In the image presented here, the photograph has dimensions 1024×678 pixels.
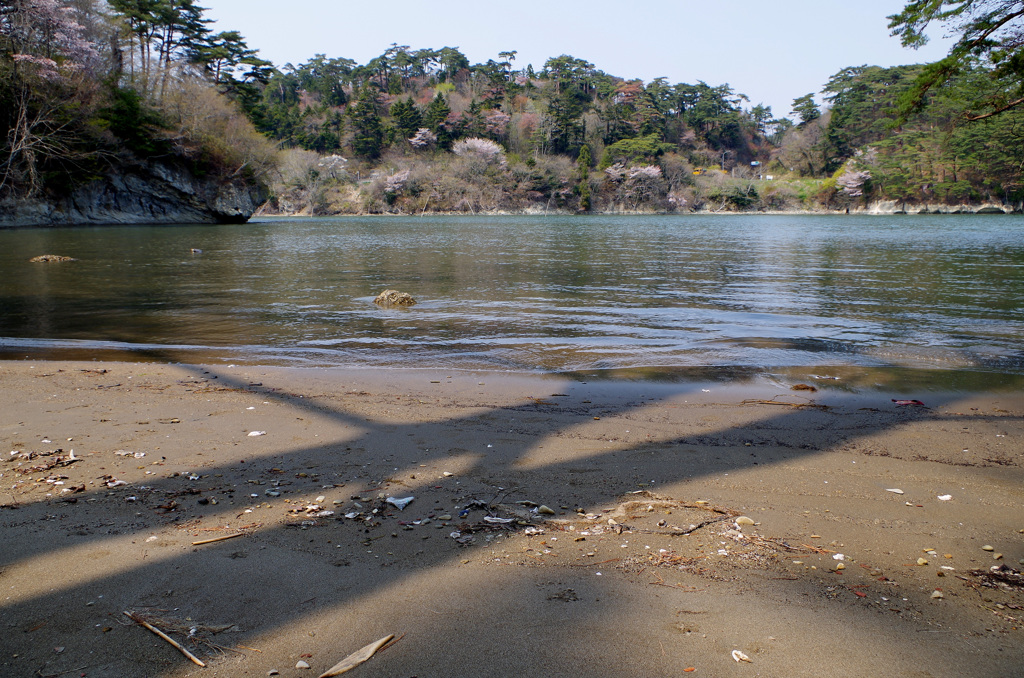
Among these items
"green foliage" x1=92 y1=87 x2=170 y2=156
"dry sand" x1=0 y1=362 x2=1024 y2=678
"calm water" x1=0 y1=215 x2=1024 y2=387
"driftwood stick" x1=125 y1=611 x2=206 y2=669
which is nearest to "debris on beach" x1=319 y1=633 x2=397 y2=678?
"dry sand" x1=0 y1=362 x2=1024 y2=678

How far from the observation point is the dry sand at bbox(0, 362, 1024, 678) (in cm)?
214

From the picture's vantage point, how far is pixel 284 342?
8.59m

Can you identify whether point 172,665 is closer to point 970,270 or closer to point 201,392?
point 201,392

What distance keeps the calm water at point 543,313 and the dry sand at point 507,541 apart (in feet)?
7.99

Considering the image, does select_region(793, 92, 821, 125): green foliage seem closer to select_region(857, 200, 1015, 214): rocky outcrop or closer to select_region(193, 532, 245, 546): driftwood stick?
select_region(857, 200, 1015, 214): rocky outcrop

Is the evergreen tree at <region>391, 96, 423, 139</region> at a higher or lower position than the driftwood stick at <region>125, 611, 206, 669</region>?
higher

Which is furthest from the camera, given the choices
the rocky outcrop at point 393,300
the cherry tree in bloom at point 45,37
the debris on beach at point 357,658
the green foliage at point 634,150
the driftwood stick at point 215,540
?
the green foliage at point 634,150

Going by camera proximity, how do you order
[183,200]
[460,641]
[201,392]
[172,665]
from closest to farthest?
1. [172,665]
2. [460,641]
3. [201,392]
4. [183,200]

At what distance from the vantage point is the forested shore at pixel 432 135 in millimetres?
37906

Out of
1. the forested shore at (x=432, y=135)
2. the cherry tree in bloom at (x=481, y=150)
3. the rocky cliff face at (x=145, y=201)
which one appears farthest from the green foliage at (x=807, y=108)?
the rocky cliff face at (x=145, y=201)

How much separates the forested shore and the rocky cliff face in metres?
0.17

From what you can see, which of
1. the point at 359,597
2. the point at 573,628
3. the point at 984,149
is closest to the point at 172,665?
the point at 359,597

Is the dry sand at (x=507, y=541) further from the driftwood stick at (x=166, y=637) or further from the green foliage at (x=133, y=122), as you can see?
the green foliage at (x=133, y=122)

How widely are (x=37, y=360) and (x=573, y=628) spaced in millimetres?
7578
